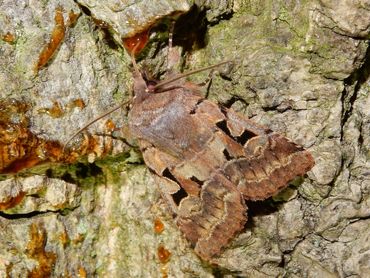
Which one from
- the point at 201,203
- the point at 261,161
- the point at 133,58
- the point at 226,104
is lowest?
the point at 201,203

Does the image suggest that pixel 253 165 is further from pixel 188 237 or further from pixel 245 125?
pixel 188 237

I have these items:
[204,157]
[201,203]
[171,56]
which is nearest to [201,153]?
[204,157]

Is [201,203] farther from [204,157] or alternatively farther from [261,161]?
[261,161]

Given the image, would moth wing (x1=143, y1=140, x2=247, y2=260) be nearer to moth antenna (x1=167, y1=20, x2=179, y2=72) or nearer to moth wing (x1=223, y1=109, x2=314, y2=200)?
moth wing (x1=223, y1=109, x2=314, y2=200)

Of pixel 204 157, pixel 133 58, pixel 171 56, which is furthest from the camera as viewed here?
pixel 204 157

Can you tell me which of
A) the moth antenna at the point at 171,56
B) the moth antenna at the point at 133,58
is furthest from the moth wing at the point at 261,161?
the moth antenna at the point at 133,58

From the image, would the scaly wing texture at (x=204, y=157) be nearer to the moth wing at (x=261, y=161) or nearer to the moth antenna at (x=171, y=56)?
the moth wing at (x=261, y=161)

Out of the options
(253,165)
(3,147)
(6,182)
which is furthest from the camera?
(253,165)

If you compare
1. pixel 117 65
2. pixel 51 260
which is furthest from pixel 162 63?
pixel 51 260
